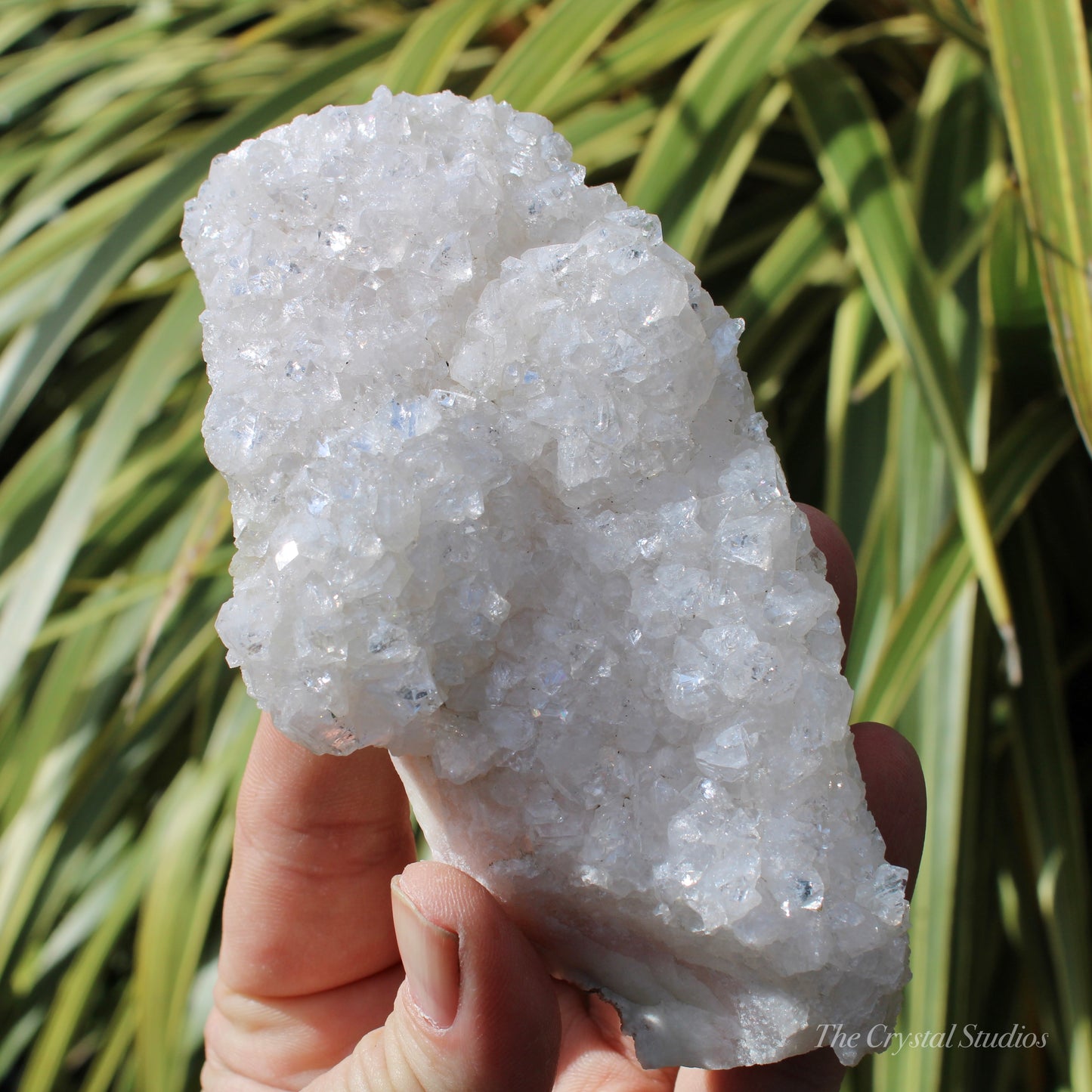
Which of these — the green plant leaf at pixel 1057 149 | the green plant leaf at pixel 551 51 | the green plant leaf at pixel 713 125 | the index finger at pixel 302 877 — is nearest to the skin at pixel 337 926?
the index finger at pixel 302 877

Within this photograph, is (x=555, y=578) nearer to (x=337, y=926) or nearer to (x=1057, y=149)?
(x=337, y=926)

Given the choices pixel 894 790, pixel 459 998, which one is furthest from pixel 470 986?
pixel 894 790

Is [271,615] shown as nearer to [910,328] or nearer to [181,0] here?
[910,328]

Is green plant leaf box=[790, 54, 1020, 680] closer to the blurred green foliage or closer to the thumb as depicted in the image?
the blurred green foliage

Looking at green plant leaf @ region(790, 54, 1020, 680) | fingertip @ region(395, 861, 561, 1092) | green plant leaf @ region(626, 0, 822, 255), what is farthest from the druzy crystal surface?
green plant leaf @ region(626, 0, 822, 255)

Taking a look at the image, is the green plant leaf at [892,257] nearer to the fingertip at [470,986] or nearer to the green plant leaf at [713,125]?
the green plant leaf at [713,125]

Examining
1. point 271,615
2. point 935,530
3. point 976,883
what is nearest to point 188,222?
point 271,615
